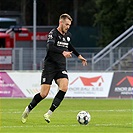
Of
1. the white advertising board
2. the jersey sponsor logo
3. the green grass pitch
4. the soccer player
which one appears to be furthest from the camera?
the white advertising board

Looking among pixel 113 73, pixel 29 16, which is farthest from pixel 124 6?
pixel 29 16

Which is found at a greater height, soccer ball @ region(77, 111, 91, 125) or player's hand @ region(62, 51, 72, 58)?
player's hand @ region(62, 51, 72, 58)

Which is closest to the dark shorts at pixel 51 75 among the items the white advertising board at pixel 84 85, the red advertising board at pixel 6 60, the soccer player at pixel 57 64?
the soccer player at pixel 57 64

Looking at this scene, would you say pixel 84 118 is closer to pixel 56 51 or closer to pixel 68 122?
pixel 68 122

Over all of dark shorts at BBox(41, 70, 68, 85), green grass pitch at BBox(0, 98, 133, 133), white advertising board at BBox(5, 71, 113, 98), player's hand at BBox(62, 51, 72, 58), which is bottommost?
white advertising board at BBox(5, 71, 113, 98)

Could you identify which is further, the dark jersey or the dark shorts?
the dark shorts

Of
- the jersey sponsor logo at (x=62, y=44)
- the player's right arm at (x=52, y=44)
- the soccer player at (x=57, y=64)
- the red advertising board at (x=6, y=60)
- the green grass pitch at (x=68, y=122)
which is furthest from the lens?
the red advertising board at (x=6, y=60)

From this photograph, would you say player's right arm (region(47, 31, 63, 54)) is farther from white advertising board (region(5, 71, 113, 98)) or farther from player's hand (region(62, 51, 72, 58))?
white advertising board (region(5, 71, 113, 98))

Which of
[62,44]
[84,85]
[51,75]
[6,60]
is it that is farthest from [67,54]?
[6,60]

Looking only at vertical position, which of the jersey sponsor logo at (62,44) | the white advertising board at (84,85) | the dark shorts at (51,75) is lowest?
the white advertising board at (84,85)

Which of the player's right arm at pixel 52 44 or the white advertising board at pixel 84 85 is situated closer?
the player's right arm at pixel 52 44

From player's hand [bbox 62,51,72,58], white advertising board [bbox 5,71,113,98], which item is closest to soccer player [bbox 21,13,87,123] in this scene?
player's hand [bbox 62,51,72,58]

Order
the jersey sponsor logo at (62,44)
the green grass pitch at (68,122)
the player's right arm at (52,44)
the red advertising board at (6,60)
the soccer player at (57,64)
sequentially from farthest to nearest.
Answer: the red advertising board at (6,60) → the jersey sponsor logo at (62,44) → the soccer player at (57,64) → the player's right arm at (52,44) → the green grass pitch at (68,122)

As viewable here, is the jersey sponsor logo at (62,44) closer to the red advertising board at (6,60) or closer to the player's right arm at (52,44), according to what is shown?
the player's right arm at (52,44)
